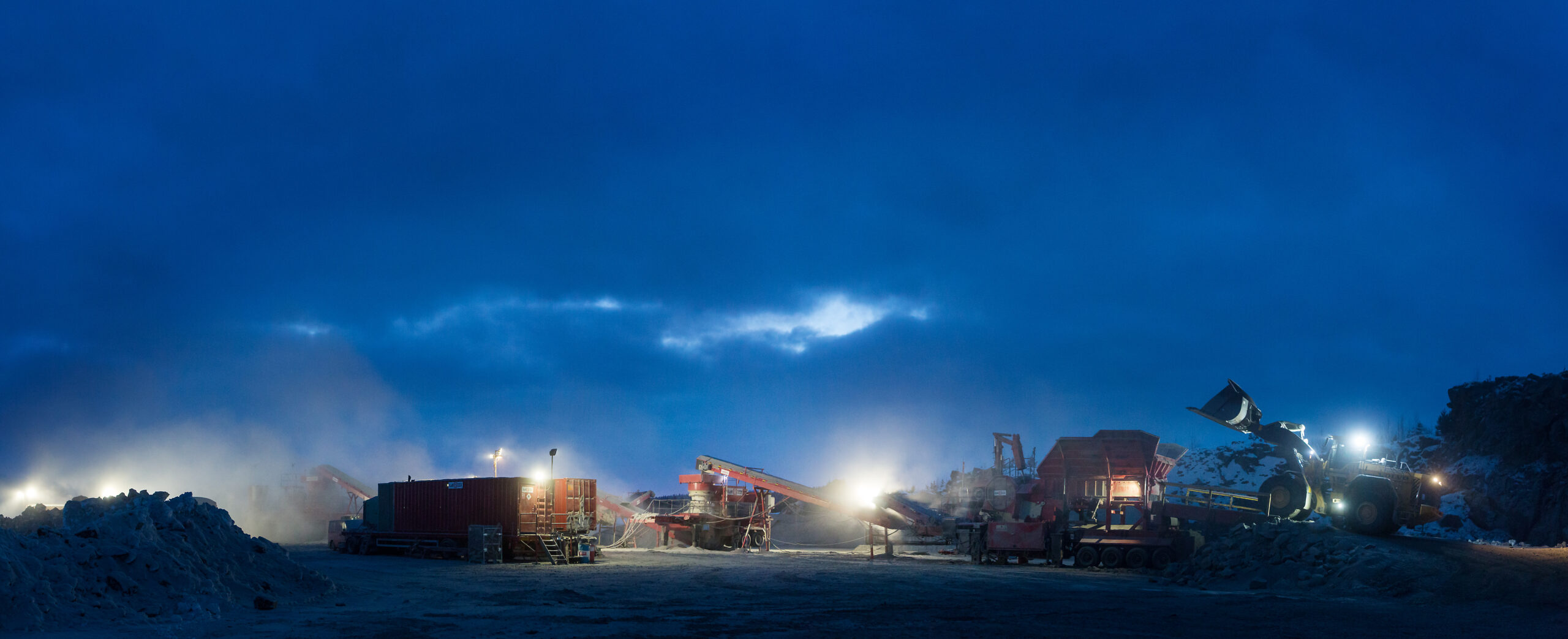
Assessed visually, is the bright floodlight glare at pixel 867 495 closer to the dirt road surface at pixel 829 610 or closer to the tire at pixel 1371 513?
the dirt road surface at pixel 829 610

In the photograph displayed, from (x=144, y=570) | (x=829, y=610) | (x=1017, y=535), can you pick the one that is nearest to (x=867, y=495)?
(x=1017, y=535)

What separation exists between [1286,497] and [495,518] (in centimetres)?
2812

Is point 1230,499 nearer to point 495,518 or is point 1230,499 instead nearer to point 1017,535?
point 1017,535

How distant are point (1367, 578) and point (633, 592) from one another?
18389 mm

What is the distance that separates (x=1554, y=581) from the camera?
19.8m

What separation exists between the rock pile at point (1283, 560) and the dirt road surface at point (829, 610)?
1269 mm

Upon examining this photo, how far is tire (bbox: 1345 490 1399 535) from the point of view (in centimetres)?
2589

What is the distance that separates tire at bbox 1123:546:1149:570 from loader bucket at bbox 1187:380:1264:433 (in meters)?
5.06

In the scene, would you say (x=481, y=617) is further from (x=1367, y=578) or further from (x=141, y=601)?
(x=1367, y=578)

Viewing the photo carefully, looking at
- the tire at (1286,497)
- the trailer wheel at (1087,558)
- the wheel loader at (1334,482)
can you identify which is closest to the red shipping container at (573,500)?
the trailer wheel at (1087,558)

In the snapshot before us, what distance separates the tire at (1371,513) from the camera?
84.9 ft

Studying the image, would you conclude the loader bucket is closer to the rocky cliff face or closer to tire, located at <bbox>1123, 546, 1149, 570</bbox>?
tire, located at <bbox>1123, 546, 1149, 570</bbox>

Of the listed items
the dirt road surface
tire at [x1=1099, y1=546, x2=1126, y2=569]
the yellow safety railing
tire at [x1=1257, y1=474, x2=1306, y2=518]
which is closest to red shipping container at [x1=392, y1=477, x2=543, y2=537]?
the dirt road surface

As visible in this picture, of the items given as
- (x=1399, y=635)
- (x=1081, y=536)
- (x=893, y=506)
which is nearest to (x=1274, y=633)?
(x=1399, y=635)
